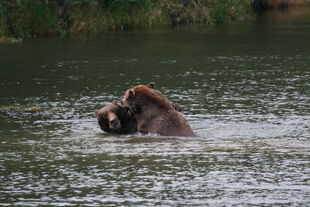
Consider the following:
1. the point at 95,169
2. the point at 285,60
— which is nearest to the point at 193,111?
the point at 95,169

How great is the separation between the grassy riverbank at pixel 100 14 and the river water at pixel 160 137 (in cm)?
510

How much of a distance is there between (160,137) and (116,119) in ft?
2.99

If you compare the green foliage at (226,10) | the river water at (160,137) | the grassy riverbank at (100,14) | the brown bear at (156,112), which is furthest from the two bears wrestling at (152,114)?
the green foliage at (226,10)

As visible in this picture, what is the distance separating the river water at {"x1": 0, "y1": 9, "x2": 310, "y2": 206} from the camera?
12352 mm

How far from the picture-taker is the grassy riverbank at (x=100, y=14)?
39.6 meters

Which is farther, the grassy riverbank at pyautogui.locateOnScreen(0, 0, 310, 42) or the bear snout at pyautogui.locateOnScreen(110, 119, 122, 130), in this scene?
the grassy riverbank at pyautogui.locateOnScreen(0, 0, 310, 42)

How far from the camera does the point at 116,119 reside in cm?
1616

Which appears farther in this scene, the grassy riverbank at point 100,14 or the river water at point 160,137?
the grassy riverbank at point 100,14

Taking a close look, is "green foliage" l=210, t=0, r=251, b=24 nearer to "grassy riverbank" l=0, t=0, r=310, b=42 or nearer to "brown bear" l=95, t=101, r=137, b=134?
"grassy riverbank" l=0, t=0, r=310, b=42

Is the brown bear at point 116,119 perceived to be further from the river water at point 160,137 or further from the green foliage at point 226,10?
the green foliage at point 226,10

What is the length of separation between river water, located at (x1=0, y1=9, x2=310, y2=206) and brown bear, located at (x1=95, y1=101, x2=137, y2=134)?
23 centimetres

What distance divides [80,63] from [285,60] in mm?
6771

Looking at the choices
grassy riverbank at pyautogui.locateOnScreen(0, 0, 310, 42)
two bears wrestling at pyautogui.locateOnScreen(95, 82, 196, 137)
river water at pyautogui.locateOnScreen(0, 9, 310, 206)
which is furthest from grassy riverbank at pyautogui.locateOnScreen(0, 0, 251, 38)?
two bears wrestling at pyautogui.locateOnScreen(95, 82, 196, 137)

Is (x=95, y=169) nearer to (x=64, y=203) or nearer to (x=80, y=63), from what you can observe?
(x=64, y=203)
